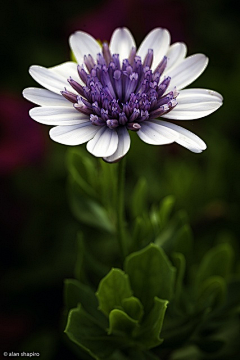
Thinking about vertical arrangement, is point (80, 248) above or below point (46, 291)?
above

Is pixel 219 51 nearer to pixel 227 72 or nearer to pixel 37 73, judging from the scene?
pixel 227 72

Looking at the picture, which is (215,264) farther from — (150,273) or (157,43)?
(157,43)

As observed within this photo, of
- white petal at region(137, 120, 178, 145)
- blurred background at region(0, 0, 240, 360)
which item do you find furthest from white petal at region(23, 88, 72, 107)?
blurred background at region(0, 0, 240, 360)

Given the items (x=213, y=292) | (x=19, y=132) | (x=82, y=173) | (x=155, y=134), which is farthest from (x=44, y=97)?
(x=19, y=132)

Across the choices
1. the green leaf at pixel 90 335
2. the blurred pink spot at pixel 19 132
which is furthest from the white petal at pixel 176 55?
the blurred pink spot at pixel 19 132

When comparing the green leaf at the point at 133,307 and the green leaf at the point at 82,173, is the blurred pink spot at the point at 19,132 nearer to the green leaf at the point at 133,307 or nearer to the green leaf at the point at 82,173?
the green leaf at the point at 82,173

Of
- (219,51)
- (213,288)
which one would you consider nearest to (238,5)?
(219,51)
